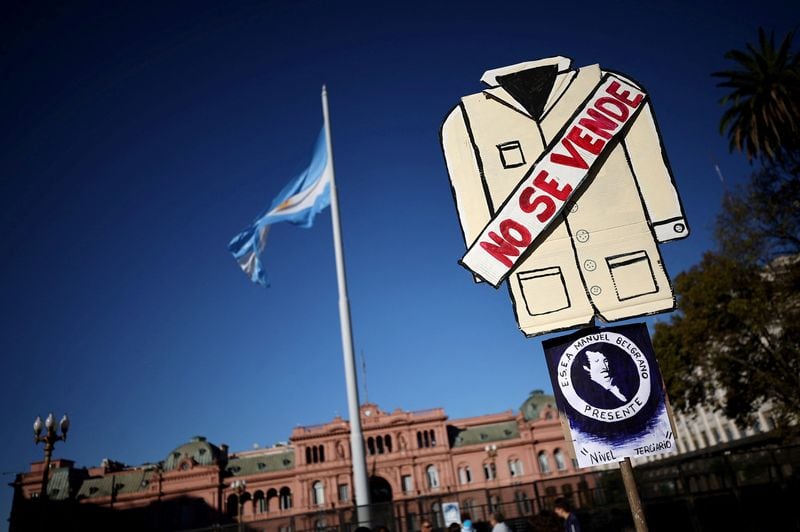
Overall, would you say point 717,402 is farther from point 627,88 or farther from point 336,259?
point 627,88

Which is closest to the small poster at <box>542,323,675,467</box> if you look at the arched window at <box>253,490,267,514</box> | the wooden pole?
the wooden pole

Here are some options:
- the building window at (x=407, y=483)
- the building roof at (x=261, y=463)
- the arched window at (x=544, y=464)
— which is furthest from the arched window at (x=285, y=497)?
the arched window at (x=544, y=464)

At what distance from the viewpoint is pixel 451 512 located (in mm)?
13281

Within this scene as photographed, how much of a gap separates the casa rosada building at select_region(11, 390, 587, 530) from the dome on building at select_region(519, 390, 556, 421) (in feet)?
9.02

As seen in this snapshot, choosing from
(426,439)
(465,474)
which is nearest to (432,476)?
(465,474)

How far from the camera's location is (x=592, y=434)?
2.38 meters

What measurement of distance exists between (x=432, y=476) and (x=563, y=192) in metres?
50.4

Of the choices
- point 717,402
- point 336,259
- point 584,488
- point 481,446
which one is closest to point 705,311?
point 717,402

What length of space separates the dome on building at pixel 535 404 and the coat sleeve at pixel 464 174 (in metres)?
54.7

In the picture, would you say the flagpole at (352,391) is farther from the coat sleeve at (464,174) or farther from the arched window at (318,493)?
the arched window at (318,493)

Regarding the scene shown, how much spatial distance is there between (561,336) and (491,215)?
A: 75 centimetres

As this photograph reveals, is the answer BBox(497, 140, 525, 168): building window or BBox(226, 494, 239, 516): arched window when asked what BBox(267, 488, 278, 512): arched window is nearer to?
BBox(226, 494, 239, 516): arched window

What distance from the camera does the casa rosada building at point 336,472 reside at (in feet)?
155

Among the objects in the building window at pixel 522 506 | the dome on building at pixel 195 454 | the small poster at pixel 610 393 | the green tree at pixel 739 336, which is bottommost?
the building window at pixel 522 506
